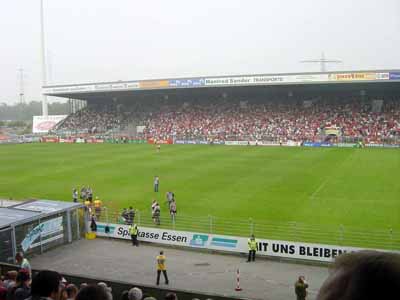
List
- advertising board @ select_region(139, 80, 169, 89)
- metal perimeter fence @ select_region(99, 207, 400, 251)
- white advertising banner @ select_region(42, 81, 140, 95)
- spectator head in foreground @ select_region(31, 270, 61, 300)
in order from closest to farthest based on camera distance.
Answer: spectator head in foreground @ select_region(31, 270, 61, 300) < metal perimeter fence @ select_region(99, 207, 400, 251) < advertising board @ select_region(139, 80, 169, 89) < white advertising banner @ select_region(42, 81, 140, 95)

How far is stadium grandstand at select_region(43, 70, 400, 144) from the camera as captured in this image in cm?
6512

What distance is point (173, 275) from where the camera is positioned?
1753 cm

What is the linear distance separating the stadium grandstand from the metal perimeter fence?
41589 millimetres

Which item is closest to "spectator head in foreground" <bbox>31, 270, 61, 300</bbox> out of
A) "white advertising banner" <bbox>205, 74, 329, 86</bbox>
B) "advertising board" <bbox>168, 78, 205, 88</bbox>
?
"white advertising banner" <bbox>205, 74, 329, 86</bbox>

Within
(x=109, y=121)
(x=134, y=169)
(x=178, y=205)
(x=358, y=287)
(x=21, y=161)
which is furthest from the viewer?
(x=109, y=121)

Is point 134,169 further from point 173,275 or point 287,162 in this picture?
point 173,275

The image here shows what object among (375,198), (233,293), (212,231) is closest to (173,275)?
(233,293)

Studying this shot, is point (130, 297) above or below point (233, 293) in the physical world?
above

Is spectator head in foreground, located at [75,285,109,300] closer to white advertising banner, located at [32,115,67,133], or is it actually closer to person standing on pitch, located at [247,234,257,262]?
person standing on pitch, located at [247,234,257,262]

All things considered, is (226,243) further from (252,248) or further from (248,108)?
(248,108)

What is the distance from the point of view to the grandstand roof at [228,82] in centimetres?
6259

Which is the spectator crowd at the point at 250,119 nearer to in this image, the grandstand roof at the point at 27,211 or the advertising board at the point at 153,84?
the advertising board at the point at 153,84

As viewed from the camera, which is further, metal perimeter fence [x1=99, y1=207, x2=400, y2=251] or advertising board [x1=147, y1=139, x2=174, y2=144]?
advertising board [x1=147, y1=139, x2=174, y2=144]

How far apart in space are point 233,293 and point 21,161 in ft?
134
